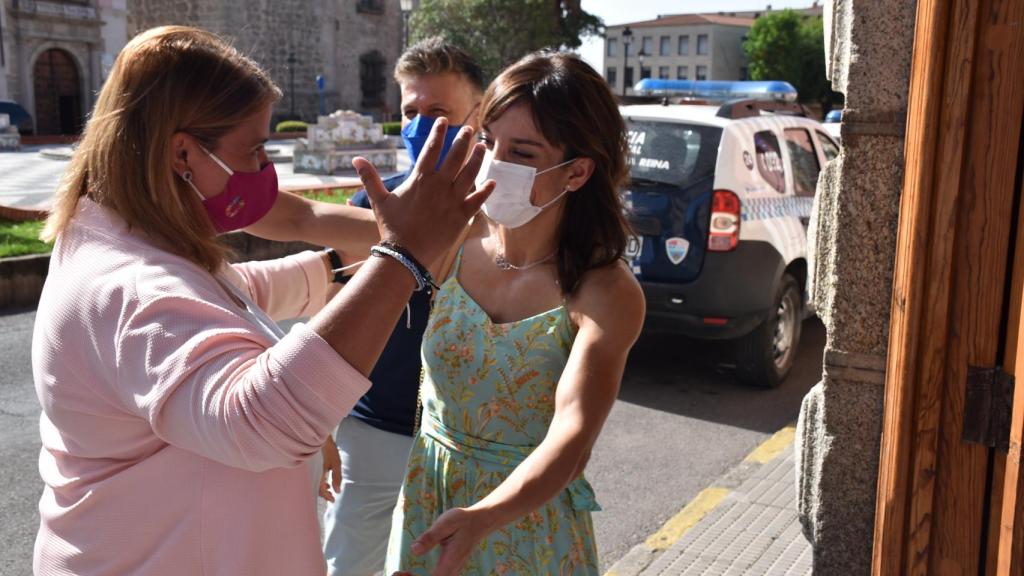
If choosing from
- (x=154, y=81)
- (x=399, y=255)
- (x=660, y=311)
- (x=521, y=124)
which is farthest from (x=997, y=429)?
(x=660, y=311)

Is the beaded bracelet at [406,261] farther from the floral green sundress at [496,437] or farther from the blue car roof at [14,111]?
the blue car roof at [14,111]

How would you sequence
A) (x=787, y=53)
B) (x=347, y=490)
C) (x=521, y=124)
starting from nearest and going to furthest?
(x=521, y=124), (x=347, y=490), (x=787, y=53)

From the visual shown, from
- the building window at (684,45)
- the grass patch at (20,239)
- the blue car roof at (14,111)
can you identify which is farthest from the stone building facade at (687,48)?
the grass patch at (20,239)

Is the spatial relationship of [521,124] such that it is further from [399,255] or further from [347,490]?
[347,490]

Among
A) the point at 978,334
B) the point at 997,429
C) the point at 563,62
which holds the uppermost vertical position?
the point at 563,62

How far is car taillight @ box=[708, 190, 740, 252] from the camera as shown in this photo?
6.44 metres

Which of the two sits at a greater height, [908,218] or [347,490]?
[908,218]

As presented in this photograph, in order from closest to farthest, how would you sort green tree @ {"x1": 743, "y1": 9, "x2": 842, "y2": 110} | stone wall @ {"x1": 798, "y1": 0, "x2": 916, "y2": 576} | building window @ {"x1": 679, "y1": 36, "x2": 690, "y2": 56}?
stone wall @ {"x1": 798, "y1": 0, "x2": 916, "y2": 576} < green tree @ {"x1": 743, "y1": 9, "x2": 842, "y2": 110} < building window @ {"x1": 679, "y1": 36, "x2": 690, "y2": 56}

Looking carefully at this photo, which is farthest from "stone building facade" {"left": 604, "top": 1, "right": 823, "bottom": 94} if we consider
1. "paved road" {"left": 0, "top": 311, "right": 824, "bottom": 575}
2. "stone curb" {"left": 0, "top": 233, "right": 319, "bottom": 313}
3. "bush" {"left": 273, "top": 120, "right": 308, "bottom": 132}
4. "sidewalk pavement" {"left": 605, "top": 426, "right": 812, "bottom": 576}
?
"sidewalk pavement" {"left": 605, "top": 426, "right": 812, "bottom": 576}

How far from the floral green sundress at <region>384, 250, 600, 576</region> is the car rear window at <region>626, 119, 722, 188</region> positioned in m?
4.30

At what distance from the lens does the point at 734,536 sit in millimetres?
4363

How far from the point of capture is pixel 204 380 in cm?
155

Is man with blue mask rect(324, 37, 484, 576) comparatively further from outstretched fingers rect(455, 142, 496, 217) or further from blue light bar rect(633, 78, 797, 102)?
blue light bar rect(633, 78, 797, 102)

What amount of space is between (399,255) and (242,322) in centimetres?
29
